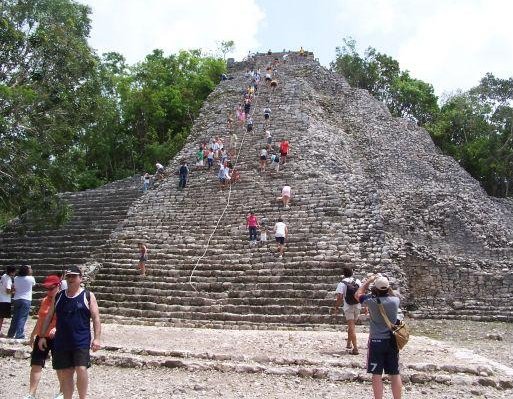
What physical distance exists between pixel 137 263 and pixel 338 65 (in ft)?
109

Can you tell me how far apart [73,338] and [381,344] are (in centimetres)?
276

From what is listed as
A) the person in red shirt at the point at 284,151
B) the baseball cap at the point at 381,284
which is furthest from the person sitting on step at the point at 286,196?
the baseball cap at the point at 381,284

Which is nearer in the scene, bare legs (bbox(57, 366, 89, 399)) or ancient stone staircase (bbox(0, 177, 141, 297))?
bare legs (bbox(57, 366, 89, 399))

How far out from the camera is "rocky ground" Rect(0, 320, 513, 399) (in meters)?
5.51

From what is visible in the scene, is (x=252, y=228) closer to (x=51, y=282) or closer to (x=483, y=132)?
(x=51, y=282)

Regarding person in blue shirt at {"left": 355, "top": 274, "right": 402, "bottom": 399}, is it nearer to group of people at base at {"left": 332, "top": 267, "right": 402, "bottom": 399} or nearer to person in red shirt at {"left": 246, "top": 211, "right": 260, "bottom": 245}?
group of people at base at {"left": 332, "top": 267, "right": 402, "bottom": 399}

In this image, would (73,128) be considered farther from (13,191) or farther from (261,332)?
(261,332)

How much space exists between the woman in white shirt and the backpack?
5.03 m

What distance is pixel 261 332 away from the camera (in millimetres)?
9219

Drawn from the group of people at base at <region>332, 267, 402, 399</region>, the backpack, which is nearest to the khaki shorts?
the backpack

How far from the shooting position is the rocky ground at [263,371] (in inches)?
217

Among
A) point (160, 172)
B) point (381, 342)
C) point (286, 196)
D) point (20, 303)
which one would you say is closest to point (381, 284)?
point (381, 342)

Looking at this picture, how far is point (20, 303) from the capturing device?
8242 millimetres

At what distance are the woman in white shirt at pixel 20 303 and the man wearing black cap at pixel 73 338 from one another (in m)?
4.15
